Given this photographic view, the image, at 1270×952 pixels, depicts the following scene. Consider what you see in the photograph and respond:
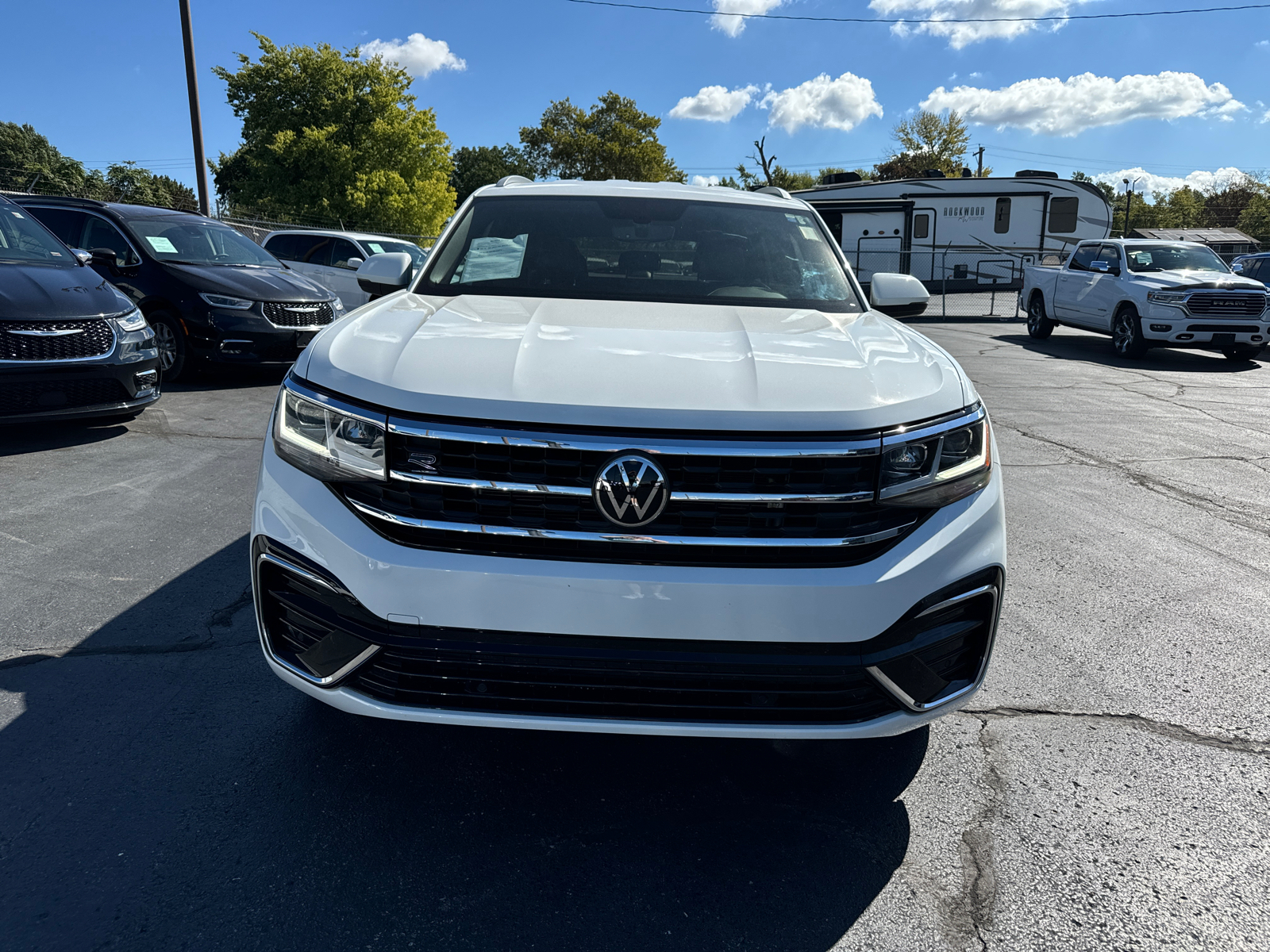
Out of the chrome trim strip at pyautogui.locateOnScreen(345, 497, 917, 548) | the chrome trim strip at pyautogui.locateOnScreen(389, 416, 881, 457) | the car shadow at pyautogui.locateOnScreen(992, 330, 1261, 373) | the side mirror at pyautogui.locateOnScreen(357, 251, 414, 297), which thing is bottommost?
the car shadow at pyautogui.locateOnScreen(992, 330, 1261, 373)

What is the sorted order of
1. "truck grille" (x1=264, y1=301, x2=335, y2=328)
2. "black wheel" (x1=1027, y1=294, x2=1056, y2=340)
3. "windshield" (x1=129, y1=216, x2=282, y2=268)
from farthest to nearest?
"black wheel" (x1=1027, y1=294, x2=1056, y2=340)
"windshield" (x1=129, y1=216, x2=282, y2=268)
"truck grille" (x1=264, y1=301, x2=335, y2=328)

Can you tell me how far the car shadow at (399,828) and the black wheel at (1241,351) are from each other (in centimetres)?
→ 1360

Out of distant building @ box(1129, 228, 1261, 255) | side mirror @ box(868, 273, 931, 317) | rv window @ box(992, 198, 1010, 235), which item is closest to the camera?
side mirror @ box(868, 273, 931, 317)

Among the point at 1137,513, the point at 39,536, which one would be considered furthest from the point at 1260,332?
the point at 39,536

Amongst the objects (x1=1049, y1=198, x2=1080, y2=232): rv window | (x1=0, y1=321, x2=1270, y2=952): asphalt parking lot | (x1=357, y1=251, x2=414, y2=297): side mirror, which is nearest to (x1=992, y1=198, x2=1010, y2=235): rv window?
(x1=1049, y1=198, x2=1080, y2=232): rv window

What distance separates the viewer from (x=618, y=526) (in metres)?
2.04

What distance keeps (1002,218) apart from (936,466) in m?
30.1

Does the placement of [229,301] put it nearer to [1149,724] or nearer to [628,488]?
[628,488]

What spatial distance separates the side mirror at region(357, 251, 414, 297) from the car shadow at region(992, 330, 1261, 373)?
12255 mm

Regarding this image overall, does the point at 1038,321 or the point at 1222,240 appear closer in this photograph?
the point at 1038,321

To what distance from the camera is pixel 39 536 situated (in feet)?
14.9

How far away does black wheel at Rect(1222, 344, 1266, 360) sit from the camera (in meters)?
13.4

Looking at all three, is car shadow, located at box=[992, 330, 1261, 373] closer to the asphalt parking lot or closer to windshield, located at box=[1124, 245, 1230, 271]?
windshield, located at box=[1124, 245, 1230, 271]

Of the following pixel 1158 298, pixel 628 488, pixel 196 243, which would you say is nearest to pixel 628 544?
pixel 628 488
